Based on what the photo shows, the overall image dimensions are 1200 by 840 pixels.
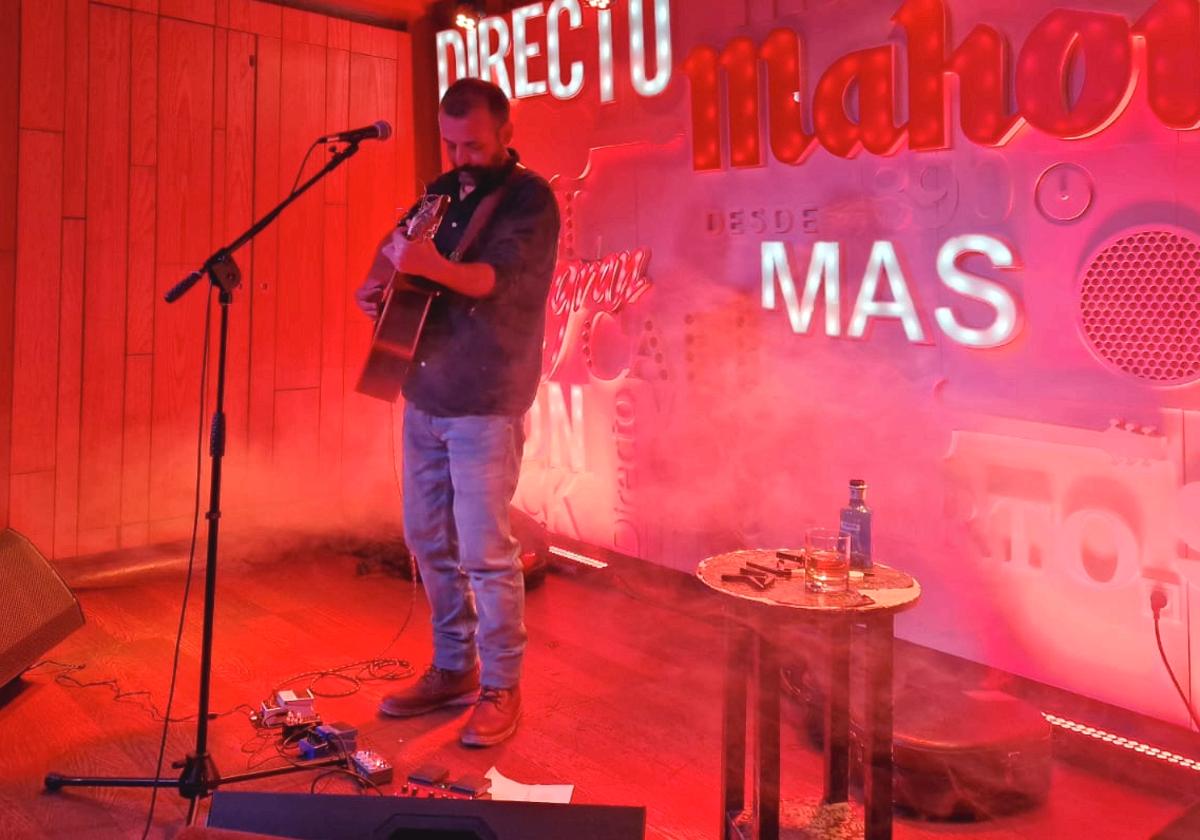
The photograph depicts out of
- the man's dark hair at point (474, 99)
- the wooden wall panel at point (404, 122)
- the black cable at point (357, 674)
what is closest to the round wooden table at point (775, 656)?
the man's dark hair at point (474, 99)

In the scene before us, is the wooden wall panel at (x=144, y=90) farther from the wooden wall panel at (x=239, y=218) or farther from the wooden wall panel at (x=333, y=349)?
the wooden wall panel at (x=333, y=349)

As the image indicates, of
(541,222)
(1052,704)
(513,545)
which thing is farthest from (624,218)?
(1052,704)

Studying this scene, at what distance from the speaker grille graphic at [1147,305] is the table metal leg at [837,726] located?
1.28m

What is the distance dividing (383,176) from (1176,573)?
4.54 metres

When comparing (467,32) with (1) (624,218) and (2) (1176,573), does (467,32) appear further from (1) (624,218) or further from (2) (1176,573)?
(2) (1176,573)

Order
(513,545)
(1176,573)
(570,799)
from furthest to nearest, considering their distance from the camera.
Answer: (513,545) < (1176,573) < (570,799)

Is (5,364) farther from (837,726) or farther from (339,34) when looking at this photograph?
(837,726)

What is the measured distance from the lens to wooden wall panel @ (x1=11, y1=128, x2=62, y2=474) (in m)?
4.78

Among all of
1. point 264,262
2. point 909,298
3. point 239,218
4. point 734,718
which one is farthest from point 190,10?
point 734,718

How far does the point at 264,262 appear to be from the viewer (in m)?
5.59

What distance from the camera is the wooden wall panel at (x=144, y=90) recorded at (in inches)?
199

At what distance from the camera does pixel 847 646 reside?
102 inches

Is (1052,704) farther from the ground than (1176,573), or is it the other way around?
(1176,573)

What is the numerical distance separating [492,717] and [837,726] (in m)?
1.07
